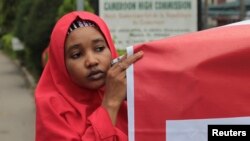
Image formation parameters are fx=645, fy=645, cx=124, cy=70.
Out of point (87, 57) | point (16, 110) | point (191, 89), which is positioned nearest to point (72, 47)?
point (87, 57)

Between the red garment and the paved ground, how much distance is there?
7221 millimetres

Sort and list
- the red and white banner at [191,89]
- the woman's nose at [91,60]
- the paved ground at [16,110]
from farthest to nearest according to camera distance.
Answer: the paved ground at [16,110] → the woman's nose at [91,60] → the red and white banner at [191,89]

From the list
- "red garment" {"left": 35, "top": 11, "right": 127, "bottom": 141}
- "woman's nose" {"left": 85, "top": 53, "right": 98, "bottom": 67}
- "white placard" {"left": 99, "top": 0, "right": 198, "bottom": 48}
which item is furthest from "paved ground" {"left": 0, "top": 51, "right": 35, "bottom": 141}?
"woman's nose" {"left": 85, "top": 53, "right": 98, "bottom": 67}

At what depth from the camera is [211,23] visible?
728cm

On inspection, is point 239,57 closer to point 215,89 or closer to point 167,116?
point 215,89

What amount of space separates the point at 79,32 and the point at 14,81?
17.6 metres

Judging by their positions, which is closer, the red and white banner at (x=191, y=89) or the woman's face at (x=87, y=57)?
the red and white banner at (x=191, y=89)

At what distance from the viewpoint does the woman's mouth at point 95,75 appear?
1994 millimetres

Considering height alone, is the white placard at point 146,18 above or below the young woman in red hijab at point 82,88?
below

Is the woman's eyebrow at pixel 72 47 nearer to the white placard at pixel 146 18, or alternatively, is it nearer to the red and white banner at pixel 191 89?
the red and white banner at pixel 191 89

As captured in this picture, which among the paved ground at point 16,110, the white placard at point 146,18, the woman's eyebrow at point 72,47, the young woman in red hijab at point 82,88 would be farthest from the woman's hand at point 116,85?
the paved ground at point 16,110

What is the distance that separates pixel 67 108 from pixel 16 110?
35.2ft

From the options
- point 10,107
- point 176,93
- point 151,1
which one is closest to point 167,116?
point 176,93

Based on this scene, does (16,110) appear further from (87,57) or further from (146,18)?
(87,57)
